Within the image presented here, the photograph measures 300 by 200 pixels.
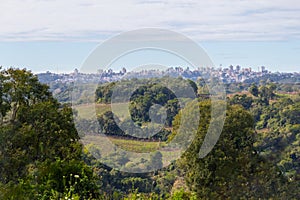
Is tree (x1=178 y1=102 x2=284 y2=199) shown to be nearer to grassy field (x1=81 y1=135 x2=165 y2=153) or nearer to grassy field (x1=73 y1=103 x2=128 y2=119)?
grassy field (x1=81 y1=135 x2=165 y2=153)

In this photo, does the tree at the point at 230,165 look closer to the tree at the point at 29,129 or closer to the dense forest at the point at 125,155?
the dense forest at the point at 125,155

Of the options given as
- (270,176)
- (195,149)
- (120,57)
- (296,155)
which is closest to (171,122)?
(195,149)

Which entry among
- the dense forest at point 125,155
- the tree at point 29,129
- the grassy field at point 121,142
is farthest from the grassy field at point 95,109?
the grassy field at point 121,142

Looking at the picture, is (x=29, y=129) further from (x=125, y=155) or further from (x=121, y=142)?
(x=121, y=142)

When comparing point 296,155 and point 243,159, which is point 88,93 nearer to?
point 243,159

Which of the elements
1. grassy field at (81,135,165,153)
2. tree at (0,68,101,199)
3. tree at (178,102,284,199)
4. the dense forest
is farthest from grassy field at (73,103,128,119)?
tree at (178,102,284,199)

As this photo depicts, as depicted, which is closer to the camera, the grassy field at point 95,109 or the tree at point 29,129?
the tree at point 29,129

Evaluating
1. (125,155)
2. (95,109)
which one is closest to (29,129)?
(95,109)

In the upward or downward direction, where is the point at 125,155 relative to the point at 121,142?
downward
